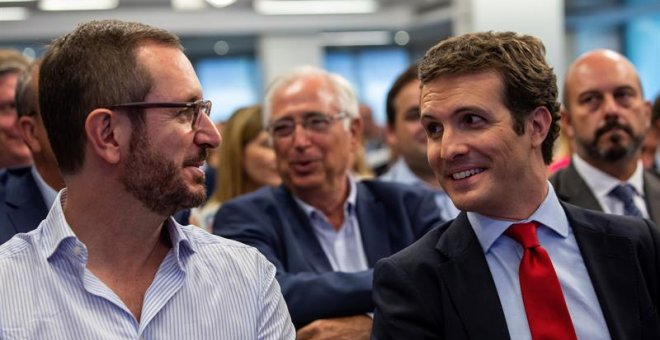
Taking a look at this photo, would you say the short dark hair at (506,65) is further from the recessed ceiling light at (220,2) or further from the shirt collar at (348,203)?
the recessed ceiling light at (220,2)

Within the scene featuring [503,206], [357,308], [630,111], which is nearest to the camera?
[503,206]

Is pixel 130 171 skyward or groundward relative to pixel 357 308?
skyward

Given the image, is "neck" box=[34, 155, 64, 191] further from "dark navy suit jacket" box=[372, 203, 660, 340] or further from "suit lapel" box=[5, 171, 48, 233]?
"dark navy suit jacket" box=[372, 203, 660, 340]

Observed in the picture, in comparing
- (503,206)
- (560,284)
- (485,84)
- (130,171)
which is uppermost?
(485,84)

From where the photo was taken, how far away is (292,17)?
12320mm

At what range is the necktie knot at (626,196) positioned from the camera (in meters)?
2.75

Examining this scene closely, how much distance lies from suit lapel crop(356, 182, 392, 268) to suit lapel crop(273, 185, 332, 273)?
146mm

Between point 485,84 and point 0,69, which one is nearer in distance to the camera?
point 485,84

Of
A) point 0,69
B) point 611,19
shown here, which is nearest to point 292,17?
point 611,19

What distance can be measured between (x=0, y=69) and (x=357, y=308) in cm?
190

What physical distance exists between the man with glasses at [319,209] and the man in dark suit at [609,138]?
68cm

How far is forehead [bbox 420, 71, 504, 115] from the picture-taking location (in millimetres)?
1712

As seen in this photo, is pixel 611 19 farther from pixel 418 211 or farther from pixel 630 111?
pixel 418 211

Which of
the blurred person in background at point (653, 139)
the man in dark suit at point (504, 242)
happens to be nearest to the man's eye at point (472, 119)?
the man in dark suit at point (504, 242)
